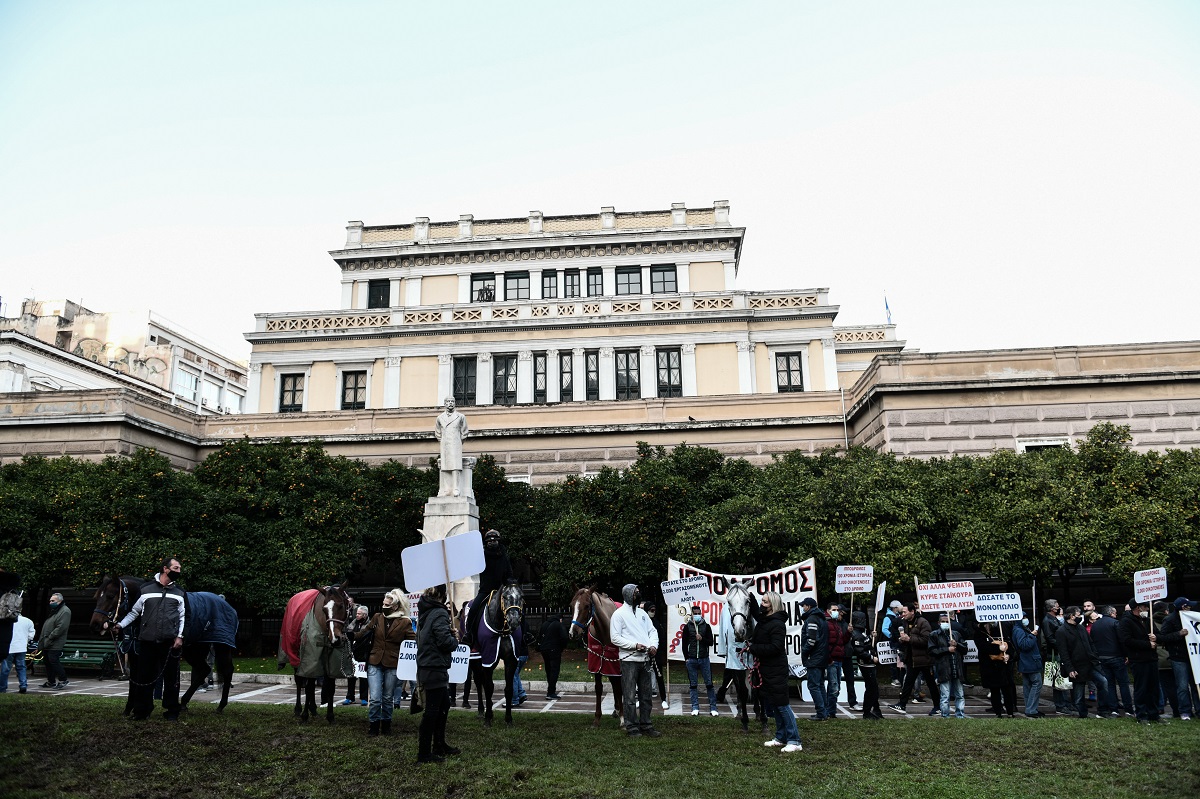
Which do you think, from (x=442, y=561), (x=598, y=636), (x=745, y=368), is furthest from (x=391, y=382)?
(x=442, y=561)

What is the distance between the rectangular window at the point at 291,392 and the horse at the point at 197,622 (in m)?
34.7

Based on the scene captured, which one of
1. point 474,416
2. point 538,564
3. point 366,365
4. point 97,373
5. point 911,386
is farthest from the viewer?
point 97,373

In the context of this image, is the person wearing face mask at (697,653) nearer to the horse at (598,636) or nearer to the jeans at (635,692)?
the horse at (598,636)

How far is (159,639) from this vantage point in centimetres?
1029

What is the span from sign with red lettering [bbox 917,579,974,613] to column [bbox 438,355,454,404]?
32.3 metres

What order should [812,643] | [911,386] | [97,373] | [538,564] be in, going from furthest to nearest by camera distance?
[97,373] < [538,564] < [911,386] < [812,643]

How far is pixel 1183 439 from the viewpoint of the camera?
24.2 m

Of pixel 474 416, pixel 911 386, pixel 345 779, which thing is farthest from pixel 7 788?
pixel 474 416

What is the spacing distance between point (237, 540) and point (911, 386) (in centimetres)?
1936

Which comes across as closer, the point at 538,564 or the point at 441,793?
the point at 441,793

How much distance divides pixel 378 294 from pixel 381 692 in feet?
138

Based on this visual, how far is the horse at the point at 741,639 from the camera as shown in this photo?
1136cm

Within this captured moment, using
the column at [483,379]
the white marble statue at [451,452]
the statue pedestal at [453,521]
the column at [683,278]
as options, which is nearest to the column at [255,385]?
the column at [483,379]

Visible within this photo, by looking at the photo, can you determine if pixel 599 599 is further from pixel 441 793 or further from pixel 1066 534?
pixel 1066 534
